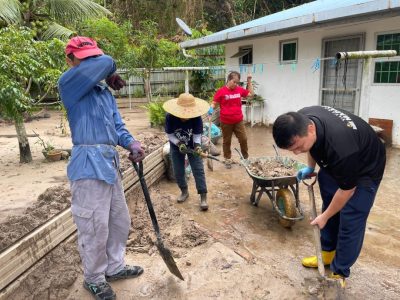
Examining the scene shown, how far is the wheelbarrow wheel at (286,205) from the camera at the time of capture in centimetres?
386

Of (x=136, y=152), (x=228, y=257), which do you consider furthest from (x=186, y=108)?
(x=228, y=257)

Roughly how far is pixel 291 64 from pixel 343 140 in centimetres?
747

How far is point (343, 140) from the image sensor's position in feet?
7.35

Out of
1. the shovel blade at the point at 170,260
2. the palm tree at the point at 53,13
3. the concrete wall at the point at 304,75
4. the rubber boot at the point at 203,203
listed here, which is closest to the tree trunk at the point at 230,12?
the concrete wall at the point at 304,75

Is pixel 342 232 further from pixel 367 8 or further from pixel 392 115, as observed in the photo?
pixel 392 115

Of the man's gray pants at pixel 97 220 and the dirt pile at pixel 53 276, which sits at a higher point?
the man's gray pants at pixel 97 220

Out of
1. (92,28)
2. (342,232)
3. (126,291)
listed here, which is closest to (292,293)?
(342,232)

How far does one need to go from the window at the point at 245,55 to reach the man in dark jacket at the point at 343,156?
8708 mm

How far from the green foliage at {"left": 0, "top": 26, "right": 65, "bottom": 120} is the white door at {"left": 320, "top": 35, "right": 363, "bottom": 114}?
Answer: 5.53 metres

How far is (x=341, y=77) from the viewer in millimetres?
7988

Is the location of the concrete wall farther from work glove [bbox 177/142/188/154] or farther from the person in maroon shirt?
work glove [bbox 177/142/188/154]

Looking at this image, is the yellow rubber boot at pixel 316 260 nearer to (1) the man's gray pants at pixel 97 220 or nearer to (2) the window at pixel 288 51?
(1) the man's gray pants at pixel 97 220

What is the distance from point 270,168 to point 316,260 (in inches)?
61.5

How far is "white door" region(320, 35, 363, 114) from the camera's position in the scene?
757 cm
